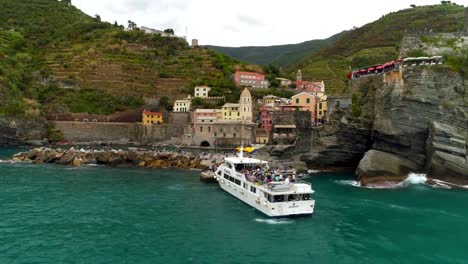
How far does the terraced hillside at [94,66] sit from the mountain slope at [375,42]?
108 ft

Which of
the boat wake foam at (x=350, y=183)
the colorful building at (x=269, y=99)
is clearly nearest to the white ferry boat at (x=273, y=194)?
the boat wake foam at (x=350, y=183)

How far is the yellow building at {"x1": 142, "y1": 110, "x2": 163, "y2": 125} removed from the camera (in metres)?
107

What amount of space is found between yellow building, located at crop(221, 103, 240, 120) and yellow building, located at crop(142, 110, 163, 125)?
19219 millimetres

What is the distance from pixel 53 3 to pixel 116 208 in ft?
587

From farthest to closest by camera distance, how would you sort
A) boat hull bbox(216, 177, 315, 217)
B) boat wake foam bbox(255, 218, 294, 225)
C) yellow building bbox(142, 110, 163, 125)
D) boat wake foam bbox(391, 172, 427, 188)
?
yellow building bbox(142, 110, 163, 125), boat wake foam bbox(391, 172, 427, 188), boat hull bbox(216, 177, 315, 217), boat wake foam bbox(255, 218, 294, 225)

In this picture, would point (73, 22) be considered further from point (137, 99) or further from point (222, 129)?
point (222, 129)

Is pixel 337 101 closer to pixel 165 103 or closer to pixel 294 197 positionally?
pixel 294 197

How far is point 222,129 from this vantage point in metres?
97.2

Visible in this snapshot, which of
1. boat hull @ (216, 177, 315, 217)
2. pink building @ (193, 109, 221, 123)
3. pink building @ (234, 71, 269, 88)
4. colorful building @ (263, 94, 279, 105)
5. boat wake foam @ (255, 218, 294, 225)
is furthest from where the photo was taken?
pink building @ (234, 71, 269, 88)

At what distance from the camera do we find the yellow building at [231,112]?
9981 centimetres

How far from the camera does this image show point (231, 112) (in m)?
100

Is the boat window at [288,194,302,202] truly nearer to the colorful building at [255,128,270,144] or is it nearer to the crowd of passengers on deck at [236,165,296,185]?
the crowd of passengers on deck at [236,165,296,185]

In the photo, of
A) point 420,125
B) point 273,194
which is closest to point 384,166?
point 420,125

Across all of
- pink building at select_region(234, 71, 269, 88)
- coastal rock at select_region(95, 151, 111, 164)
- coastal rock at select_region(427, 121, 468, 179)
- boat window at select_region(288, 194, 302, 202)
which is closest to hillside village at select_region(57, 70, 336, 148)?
pink building at select_region(234, 71, 269, 88)
